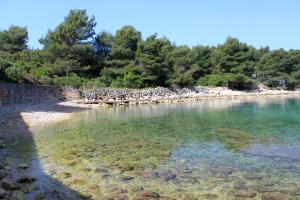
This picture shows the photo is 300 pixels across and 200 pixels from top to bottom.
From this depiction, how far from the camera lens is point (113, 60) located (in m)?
59.5

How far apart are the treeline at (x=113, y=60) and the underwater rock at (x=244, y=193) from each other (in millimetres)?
32963

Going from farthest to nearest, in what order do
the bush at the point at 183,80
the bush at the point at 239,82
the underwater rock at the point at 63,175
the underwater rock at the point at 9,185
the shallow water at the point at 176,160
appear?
the bush at the point at 239,82, the bush at the point at 183,80, the underwater rock at the point at 63,175, the shallow water at the point at 176,160, the underwater rock at the point at 9,185

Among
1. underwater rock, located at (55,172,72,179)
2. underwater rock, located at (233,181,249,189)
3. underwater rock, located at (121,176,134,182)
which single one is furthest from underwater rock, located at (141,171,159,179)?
underwater rock, located at (233,181,249,189)

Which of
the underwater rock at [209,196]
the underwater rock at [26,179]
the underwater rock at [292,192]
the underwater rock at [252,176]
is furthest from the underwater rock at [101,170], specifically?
the underwater rock at [292,192]

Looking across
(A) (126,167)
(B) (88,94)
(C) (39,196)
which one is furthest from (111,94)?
(C) (39,196)

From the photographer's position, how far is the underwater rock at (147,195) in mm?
10016

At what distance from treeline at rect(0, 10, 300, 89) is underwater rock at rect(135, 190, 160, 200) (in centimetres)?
3202

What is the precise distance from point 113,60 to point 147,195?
165ft

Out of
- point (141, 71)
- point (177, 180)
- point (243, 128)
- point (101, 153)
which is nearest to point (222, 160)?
point (177, 180)

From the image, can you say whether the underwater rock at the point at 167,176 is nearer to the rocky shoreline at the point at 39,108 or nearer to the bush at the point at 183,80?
the rocky shoreline at the point at 39,108

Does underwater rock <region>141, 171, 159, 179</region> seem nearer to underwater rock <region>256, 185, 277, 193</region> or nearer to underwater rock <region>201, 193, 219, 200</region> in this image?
underwater rock <region>201, 193, 219, 200</region>

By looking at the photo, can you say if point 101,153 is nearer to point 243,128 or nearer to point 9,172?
point 9,172

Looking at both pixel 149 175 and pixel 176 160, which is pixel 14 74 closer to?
pixel 176 160

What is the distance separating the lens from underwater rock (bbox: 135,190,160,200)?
1002 cm
